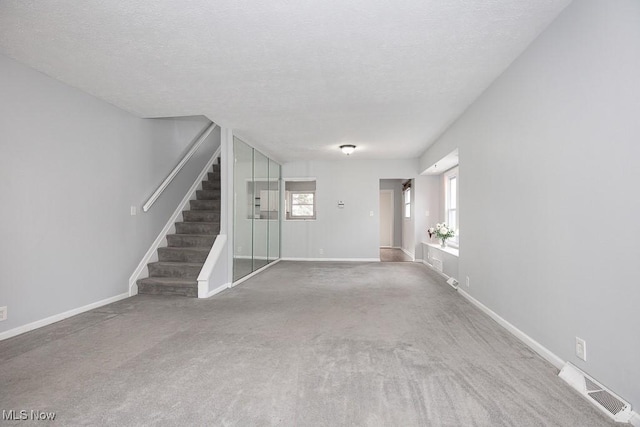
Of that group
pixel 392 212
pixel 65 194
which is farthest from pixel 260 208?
pixel 392 212

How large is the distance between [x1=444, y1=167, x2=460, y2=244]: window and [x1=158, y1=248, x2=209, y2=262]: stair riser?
4580mm

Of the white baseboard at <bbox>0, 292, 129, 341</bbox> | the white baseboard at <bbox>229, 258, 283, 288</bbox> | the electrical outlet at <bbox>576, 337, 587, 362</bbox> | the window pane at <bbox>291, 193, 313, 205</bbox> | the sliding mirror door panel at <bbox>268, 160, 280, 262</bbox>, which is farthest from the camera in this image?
the window pane at <bbox>291, 193, 313, 205</bbox>

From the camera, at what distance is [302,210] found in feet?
26.9

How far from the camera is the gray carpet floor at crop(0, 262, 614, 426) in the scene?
1.73 meters

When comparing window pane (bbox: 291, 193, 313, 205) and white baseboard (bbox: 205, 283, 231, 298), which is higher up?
window pane (bbox: 291, 193, 313, 205)

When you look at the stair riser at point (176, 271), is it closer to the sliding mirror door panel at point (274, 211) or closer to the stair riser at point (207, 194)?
the stair riser at point (207, 194)

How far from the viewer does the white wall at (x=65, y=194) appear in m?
2.88

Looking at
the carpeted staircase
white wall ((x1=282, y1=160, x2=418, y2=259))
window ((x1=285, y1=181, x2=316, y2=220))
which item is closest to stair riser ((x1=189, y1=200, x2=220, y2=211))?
the carpeted staircase

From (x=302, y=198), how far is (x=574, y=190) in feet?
21.5

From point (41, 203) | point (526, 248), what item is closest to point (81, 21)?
point (41, 203)

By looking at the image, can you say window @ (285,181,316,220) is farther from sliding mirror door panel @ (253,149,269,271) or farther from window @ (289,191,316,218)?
sliding mirror door panel @ (253,149,269,271)

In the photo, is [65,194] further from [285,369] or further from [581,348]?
[581,348]

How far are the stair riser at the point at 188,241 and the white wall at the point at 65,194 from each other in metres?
0.37

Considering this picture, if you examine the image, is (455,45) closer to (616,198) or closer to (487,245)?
(616,198)
